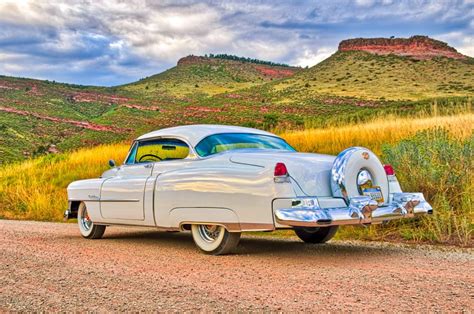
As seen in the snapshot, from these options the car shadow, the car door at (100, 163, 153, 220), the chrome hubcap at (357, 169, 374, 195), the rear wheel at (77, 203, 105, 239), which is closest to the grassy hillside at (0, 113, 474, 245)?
the car shadow

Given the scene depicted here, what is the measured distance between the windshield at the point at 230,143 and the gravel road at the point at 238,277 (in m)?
1.29

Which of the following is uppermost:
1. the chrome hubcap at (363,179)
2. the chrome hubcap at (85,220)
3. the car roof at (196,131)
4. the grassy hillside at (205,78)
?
the grassy hillside at (205,78)

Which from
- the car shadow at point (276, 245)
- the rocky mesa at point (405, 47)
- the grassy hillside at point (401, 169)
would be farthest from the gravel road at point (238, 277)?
the rocky mesa at point (405, 47)

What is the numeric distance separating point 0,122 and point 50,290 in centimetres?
4526

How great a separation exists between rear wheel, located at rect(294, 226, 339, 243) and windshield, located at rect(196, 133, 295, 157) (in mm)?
1227

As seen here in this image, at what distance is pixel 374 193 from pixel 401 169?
12.5ft

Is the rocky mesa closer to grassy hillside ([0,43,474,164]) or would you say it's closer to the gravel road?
grassy hillside ([0,43,474,164])

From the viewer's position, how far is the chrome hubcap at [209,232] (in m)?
6.75

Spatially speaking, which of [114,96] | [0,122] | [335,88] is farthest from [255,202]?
[114,96]

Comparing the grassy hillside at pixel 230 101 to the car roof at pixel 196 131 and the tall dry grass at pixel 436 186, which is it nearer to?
the tall dry grass at pixel 436 186

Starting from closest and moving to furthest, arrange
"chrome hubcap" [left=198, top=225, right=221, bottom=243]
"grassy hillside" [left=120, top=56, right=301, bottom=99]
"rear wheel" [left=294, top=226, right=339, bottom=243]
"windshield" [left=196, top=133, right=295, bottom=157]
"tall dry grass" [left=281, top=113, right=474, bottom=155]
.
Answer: "chrome hubcap" [left=198, top=225, right=221, bottom=243]
"windshield" [left=196, top=133, right=295, bottom=157]
"rear wheel" [left=294, top=226, right=339, bottom=243]
"tall dry grass" [left=281, top=113, right=474, bottom=155]
"grassy hillside" [left=120, top=56, right=301, bottom=99]

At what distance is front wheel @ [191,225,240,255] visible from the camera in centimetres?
651

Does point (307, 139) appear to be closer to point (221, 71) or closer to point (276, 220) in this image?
point (276, 220)

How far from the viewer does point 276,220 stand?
5.79 metres
